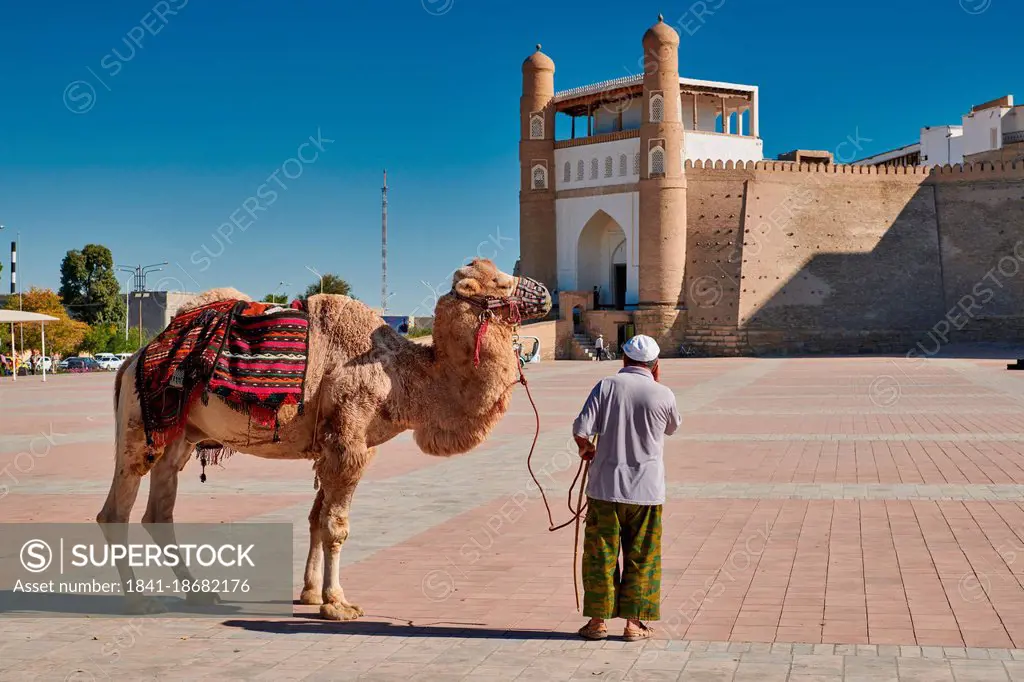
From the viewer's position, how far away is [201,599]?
5961mm

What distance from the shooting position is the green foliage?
60.3 m

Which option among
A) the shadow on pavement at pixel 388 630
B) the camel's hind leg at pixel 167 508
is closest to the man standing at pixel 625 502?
the shadow on pavement at pixel 388 630

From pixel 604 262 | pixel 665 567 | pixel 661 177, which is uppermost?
pixel 661 177

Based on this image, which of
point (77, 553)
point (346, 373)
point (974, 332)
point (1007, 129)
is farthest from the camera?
point (1007, 129)

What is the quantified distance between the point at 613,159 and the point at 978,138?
83.8ft

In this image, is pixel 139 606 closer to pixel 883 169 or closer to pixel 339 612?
pixel 339 612

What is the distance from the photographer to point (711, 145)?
5456 cm

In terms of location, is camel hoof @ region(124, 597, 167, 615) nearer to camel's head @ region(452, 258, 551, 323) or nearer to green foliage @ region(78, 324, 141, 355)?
camel's head @ region(452, 258, 551, 323)

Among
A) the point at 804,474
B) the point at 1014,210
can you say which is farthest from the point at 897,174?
the point at 804,474

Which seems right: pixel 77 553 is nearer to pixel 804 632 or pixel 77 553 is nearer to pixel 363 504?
pixel 363 504

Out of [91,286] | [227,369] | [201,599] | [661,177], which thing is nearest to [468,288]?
[227,369]

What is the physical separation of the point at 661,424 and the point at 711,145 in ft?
167

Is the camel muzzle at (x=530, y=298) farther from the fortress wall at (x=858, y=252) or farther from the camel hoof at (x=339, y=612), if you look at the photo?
the fortress wall at (x=858, y=252)

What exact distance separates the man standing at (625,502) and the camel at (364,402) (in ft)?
2.11
